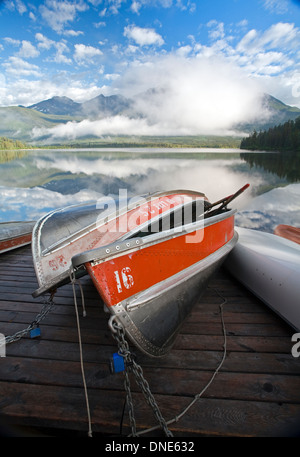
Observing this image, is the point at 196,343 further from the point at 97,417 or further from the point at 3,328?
the point at 3,328

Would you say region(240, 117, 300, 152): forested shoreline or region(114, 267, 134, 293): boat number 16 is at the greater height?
region(240, 117, 300, 152): forested shoreline

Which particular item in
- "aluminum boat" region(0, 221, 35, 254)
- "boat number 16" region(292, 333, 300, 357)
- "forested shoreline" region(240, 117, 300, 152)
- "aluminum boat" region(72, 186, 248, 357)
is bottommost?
"boat number 16" region(292, 333, 300, 357)

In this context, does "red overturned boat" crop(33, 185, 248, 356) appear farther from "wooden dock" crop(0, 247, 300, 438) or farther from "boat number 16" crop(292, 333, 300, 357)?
"boat number 16" crop(292, 333, 300, 357)

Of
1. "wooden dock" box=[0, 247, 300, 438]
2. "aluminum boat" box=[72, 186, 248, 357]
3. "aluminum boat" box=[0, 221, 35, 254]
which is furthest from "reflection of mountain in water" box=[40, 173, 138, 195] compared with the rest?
"wooden dock" box=[0, 247, 300, 438]

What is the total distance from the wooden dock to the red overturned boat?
14.3 inches

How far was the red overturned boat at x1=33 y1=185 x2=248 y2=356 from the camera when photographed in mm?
1990

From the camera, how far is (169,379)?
2135mm

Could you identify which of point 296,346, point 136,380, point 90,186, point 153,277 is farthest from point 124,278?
point 90,186

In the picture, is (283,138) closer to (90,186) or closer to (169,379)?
(90,186)

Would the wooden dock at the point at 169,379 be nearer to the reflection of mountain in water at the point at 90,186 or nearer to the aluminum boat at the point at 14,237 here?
the aluminum boat at the point at 14,237

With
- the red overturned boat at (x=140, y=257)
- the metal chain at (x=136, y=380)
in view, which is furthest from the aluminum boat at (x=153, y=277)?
the metal chain at (x=136, y=380)

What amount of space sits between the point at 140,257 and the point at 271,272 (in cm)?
223

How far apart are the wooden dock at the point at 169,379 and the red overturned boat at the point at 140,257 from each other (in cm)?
36
